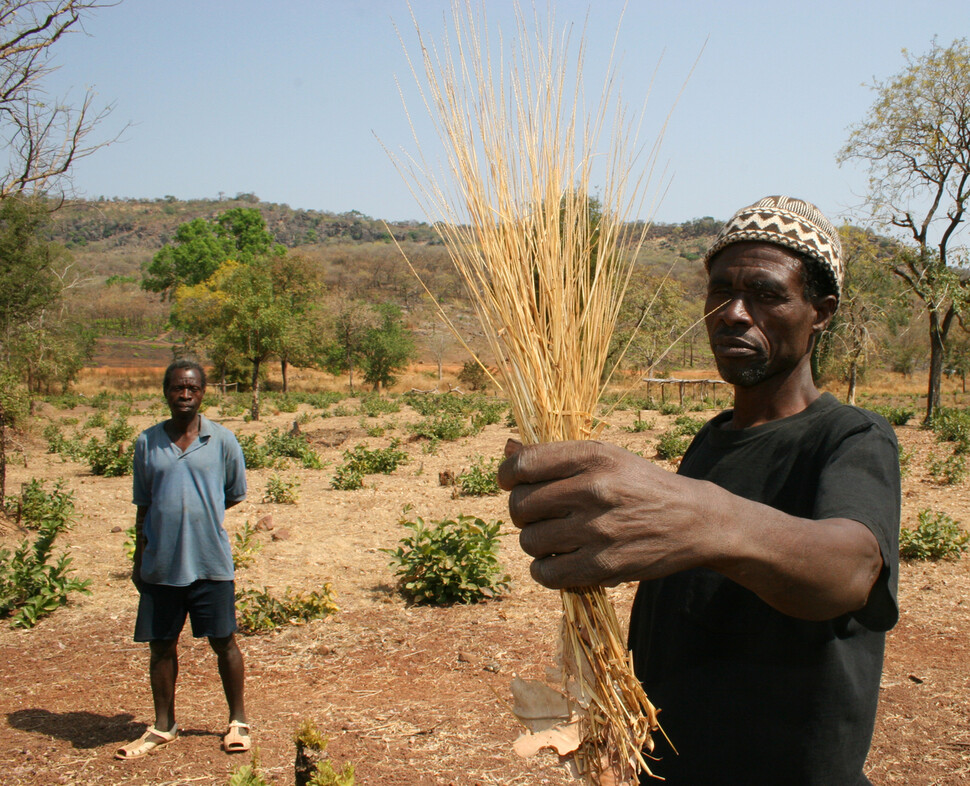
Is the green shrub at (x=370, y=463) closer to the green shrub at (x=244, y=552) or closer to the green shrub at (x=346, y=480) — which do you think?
the green shrub at (x=346, y=480)

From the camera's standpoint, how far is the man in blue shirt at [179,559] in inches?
137

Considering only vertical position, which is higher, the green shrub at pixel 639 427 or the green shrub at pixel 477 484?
the green shrub at pixel 639 427

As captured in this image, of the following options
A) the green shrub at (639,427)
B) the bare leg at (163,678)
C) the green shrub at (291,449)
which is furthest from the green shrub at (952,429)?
the bare leg at (163,678)

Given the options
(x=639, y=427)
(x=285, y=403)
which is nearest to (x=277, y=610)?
(x=639, y=427)

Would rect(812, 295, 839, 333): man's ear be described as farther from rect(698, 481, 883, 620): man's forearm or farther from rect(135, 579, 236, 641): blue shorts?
rect(135, 579, 236, 641): blue shorts

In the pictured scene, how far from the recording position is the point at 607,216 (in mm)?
1479

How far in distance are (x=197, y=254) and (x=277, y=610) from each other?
6060cm

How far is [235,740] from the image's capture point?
3.55 metres

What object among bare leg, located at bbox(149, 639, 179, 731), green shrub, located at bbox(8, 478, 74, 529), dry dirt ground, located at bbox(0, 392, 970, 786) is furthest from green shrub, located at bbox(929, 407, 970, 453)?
green shrub, located at bbox(8, 478, 74, 529)

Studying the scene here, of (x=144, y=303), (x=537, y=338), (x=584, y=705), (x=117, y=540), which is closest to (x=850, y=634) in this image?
(x=584, y=705)

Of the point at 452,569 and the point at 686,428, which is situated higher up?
the point at 686,428

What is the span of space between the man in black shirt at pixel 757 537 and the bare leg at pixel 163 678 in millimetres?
2820

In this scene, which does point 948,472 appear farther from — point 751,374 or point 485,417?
point 751,374

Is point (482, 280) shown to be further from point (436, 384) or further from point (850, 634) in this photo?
point (436, 384)
